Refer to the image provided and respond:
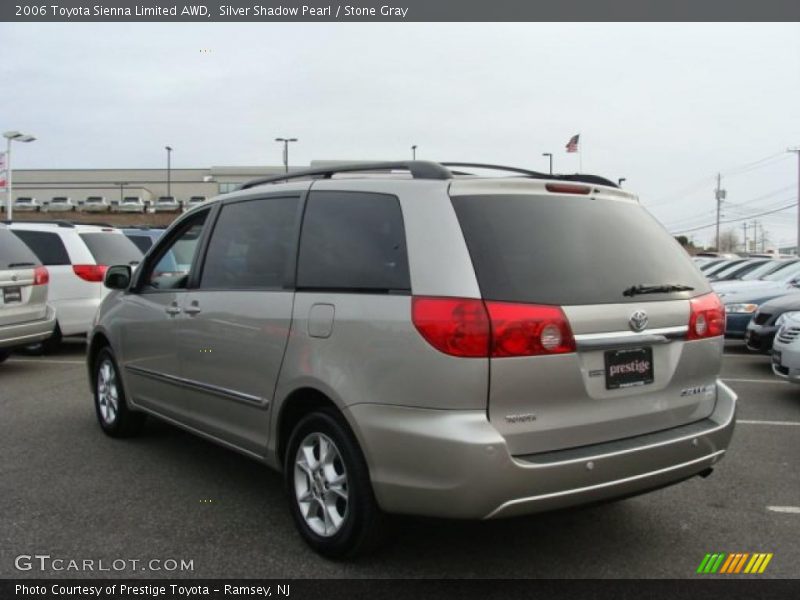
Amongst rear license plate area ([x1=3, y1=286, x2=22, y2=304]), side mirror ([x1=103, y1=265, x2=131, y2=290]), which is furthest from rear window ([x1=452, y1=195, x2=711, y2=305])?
rear license plate area ([x1=3, y1=286, x2=22, y2=304])

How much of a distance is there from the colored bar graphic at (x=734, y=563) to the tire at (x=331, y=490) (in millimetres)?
1518

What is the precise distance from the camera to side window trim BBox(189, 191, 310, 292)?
3618 mm

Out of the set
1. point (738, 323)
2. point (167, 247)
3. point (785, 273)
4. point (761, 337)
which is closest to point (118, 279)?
point (167, 247)

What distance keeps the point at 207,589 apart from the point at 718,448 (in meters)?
2.46

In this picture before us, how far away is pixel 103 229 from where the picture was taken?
10.5 metres

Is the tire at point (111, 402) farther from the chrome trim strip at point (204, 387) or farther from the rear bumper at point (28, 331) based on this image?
the rear bumper at point (28, 331)

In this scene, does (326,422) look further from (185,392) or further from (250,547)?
(185,392)

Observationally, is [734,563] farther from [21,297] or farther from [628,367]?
[21,297]

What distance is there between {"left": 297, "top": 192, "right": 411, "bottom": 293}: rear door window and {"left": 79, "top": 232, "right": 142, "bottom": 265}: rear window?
7308mm

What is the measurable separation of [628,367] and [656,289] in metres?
0.44

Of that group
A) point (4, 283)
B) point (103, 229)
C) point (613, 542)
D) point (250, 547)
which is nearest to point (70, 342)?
point (103, 229)

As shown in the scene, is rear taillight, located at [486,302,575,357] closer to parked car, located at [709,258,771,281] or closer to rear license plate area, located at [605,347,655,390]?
rear license plate area, located at [605,347,655,390]

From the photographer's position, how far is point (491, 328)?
109 inches

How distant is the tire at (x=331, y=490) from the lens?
3.06 m
